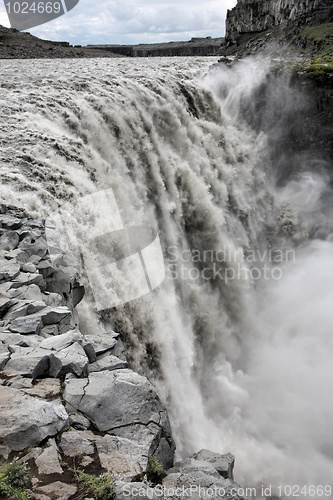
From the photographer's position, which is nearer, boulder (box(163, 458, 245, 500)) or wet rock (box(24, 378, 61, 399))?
boulder (box(163, 458, 245, 500))

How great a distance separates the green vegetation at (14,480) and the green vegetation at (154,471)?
165 centimetres

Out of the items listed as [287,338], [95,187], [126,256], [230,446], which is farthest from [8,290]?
[287,338]

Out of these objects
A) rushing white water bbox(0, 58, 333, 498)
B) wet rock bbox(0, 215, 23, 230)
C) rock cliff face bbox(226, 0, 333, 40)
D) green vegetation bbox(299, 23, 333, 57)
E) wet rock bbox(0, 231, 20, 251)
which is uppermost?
rock cliff face bbox(226, 0, 333, 40)

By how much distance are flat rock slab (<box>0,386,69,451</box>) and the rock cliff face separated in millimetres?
64536

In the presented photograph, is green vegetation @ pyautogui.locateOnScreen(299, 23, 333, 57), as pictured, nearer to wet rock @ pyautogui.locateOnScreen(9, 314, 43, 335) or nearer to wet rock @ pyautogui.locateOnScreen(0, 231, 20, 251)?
wet rock @ pyautogui.locateOnScreen(0, 231, 20, 251)

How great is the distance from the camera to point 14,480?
4.49m

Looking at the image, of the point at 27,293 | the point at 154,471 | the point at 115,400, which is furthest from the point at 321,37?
the point at 154,471

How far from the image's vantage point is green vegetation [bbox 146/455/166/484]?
5426mm

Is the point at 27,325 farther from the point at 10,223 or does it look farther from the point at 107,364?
the point at 10,223

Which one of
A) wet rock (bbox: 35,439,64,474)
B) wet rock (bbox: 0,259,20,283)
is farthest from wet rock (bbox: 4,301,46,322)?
wet rock (bbox: 35,439,64,474)

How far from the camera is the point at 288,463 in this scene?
13.1 metres

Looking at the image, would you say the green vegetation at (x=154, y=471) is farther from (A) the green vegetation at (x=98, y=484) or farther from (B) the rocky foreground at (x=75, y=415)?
(A) the green vegetation at (x=98, y=484)

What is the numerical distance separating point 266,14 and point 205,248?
7105cm

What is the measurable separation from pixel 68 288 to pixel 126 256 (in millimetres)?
4260
